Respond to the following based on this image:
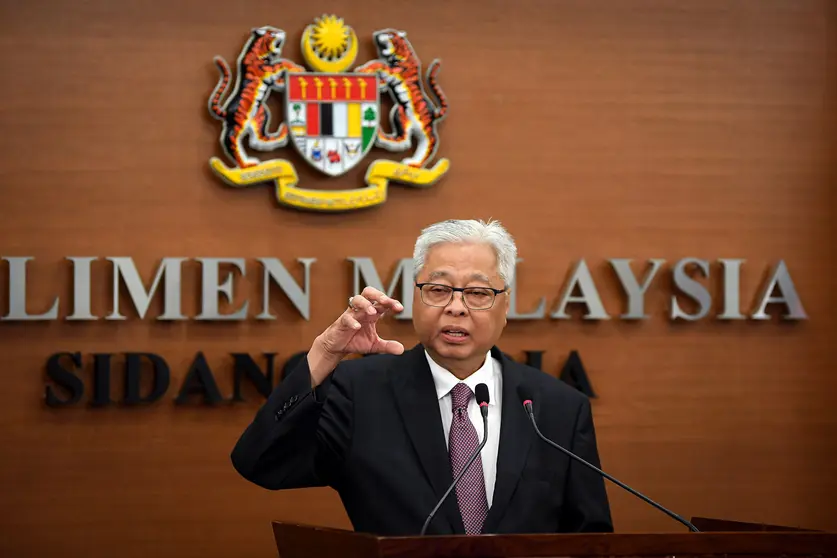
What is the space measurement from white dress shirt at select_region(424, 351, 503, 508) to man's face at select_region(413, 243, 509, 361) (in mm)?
67

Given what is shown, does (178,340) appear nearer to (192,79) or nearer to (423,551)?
(192,79)

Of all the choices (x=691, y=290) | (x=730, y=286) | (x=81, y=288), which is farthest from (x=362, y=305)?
(x=730, y=286)

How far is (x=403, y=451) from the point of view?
2.41 meters

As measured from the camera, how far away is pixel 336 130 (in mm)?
3920

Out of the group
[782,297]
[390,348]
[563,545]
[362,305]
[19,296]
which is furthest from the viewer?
[782,297]

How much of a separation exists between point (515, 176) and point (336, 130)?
0.79 meters

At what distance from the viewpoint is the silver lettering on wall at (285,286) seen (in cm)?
390

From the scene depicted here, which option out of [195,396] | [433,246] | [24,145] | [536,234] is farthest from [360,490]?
[24,145]

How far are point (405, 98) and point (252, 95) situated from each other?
625 mm

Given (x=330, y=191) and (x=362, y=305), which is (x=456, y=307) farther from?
(x=330, y=191)

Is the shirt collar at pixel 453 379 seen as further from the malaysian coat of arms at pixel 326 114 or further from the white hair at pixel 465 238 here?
Answer: the malaysian coat of arms at pixel 326 114

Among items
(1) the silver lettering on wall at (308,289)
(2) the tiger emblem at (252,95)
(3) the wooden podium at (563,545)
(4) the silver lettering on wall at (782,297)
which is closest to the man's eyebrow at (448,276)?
(3) the wooden podium at (563,545)

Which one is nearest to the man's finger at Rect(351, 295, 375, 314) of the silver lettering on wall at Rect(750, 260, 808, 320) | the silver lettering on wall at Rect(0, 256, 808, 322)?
the silver lettering on wall at Rect(0, 256, 808, 322)

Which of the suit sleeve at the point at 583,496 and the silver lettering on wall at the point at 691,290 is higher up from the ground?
the silver lettering on wall at the point at 691,290
